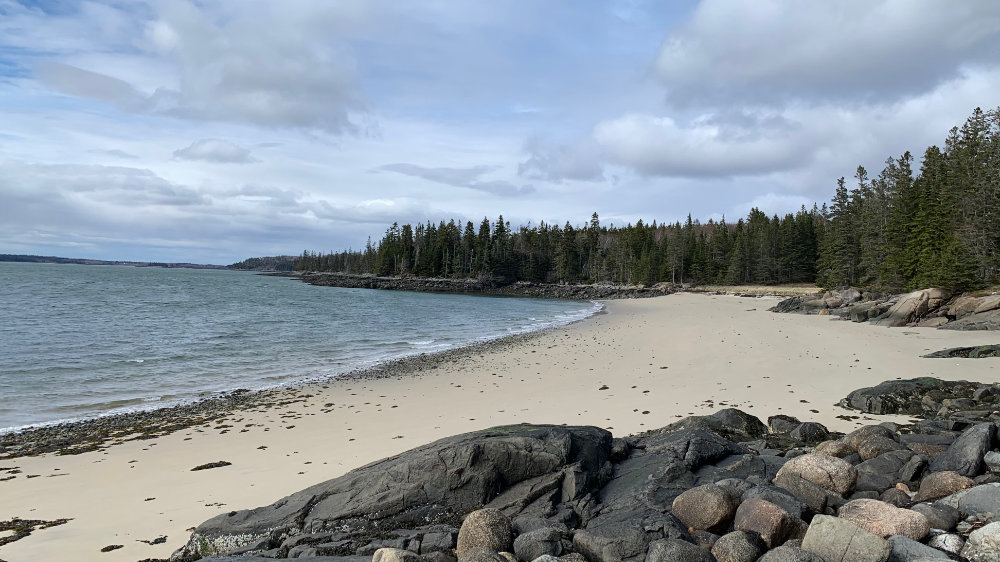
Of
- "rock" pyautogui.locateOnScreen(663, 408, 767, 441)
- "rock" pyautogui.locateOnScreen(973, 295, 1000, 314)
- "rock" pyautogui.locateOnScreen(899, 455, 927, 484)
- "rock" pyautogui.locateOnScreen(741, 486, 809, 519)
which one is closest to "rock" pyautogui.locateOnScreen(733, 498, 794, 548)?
"rock" pyautogui.locateOnScreen(741, 486, 809, 519)

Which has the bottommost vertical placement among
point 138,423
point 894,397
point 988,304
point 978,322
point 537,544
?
point 138,423

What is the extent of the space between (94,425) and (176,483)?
6.52 meters

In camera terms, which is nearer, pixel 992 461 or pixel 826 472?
pixel 826 472

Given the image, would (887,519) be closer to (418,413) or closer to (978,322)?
(418,413)

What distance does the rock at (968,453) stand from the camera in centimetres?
622

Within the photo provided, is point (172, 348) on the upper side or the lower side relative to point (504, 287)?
lower

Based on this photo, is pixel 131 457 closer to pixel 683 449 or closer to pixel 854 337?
pixel 683 449

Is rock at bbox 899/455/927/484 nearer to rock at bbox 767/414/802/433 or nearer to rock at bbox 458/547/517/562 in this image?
rock at bbox 767/414/802/433

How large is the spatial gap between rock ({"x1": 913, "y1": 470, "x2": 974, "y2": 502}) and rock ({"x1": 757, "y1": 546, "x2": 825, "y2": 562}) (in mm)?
2588

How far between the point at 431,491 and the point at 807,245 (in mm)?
96857

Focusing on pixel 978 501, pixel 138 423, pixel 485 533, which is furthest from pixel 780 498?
pixel 138 423

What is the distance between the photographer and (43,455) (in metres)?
11.1

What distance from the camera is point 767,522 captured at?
4.77 metres

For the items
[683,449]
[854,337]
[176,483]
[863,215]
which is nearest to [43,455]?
[176,483]
